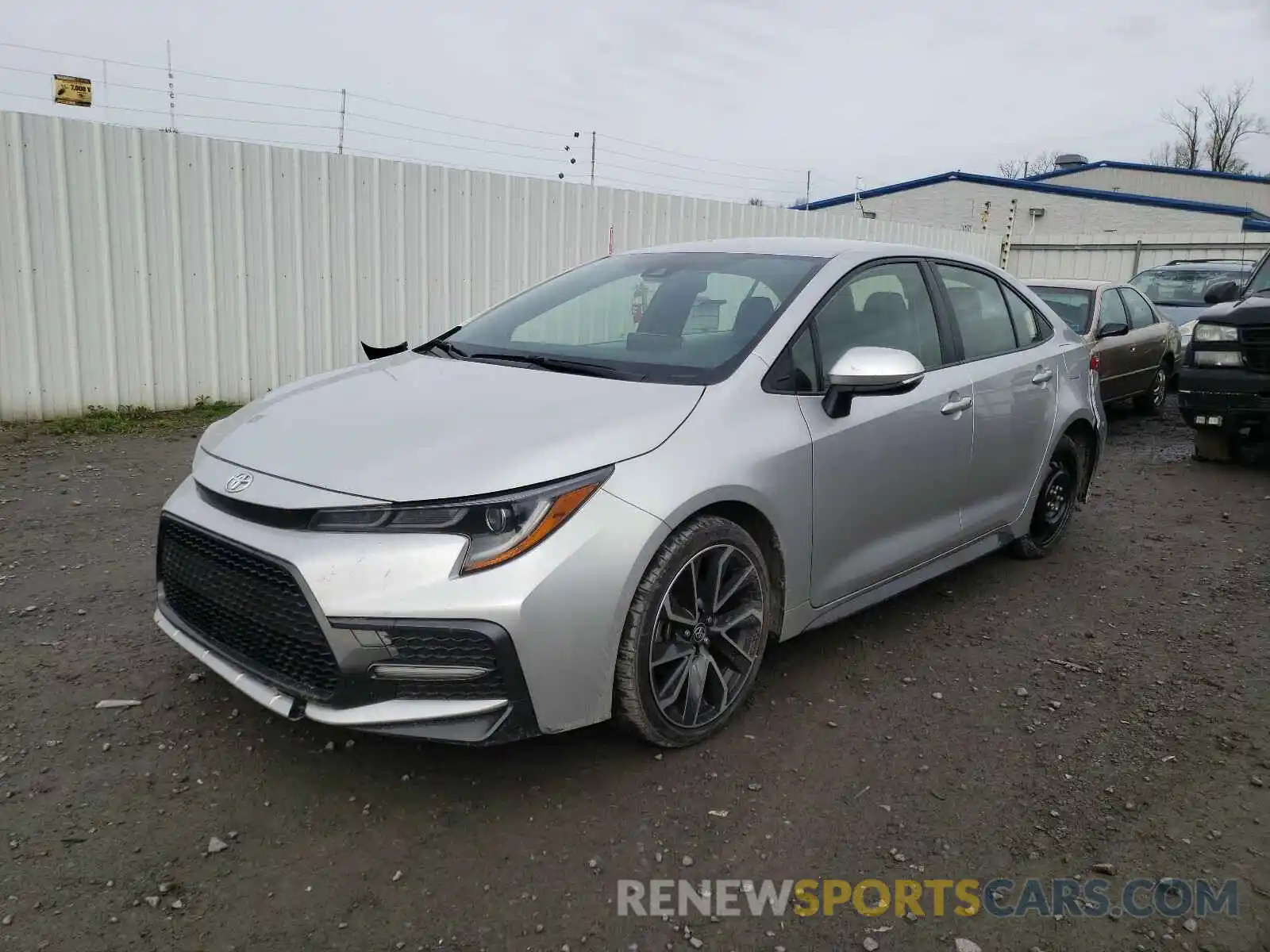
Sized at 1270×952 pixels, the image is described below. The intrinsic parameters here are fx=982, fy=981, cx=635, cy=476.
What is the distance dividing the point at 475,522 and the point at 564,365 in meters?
1.05

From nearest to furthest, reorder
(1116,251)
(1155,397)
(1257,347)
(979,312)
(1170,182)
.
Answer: (979,312)
(1257,347)
(1155,397)
(1116,251)
(1170,182)

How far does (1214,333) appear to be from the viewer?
7344 millimetres

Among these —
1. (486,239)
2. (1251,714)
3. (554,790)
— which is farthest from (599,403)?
(486,239)

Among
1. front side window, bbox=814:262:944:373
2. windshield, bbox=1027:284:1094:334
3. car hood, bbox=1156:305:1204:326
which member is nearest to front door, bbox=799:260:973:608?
front side window, bbox=814:262:944:373

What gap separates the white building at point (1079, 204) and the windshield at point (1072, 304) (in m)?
14.2

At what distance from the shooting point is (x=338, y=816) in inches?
110

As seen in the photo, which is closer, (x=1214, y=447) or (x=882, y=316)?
(x=882, y=316)

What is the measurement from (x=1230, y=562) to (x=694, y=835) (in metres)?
4.11

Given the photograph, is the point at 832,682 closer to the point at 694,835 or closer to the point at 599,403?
the point at 694,835

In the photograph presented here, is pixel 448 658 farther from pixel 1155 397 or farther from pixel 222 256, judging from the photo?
pixel 1155 397

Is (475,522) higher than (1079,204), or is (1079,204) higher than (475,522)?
(1079,204)

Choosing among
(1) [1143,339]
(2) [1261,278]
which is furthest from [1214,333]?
(1) [1143,339]

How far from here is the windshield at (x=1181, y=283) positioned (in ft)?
41.6

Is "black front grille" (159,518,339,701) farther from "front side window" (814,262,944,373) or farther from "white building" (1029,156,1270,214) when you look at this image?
"white building" (1029,156,1270,214)
